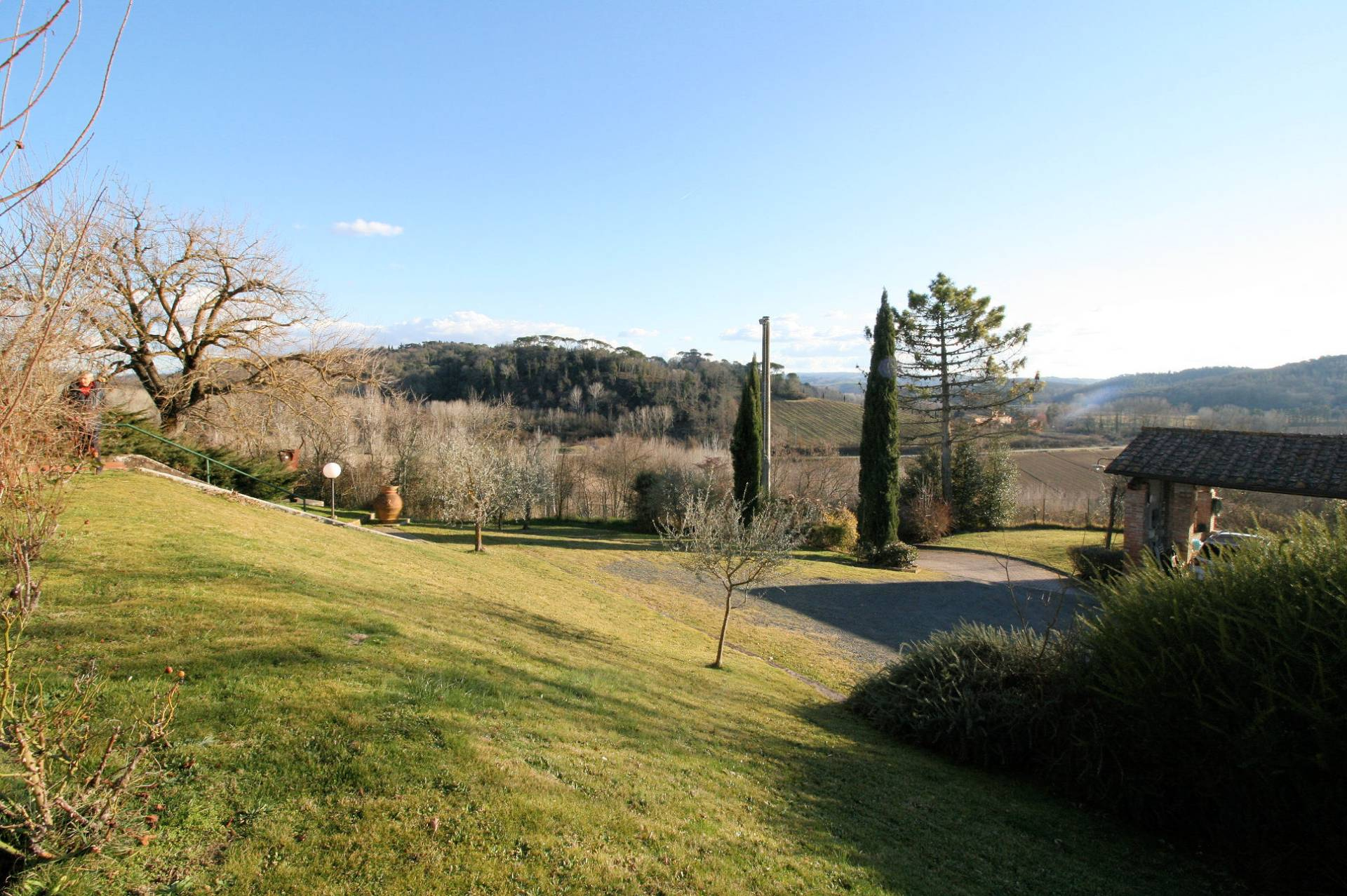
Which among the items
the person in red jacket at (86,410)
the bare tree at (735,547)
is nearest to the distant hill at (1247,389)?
the bare tree at (735,547)

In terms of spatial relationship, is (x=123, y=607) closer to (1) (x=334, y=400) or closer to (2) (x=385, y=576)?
(2) (x=385, y=576)

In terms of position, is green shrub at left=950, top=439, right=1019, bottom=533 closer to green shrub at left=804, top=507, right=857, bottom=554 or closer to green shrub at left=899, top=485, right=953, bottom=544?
green shrub at left=899, top=485, right=953, bottom=544

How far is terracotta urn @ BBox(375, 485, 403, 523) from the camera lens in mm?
24594

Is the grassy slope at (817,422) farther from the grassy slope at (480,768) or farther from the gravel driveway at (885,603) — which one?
the grassy slope at (480,768)

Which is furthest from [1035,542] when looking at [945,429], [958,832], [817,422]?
[817,422]

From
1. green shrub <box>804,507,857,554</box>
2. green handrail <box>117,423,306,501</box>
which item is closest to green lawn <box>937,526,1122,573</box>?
green shrub <box>804,507,857,554</box>

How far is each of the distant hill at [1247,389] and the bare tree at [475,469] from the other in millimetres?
27848

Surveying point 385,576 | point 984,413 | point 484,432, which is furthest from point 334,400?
point 984,413

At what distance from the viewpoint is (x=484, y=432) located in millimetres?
33594

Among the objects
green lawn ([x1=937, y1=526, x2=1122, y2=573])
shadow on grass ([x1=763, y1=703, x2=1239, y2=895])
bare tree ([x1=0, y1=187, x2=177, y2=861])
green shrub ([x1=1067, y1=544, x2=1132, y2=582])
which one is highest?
bare tree ([x1=0, y1=187, x2=177, y2=861])

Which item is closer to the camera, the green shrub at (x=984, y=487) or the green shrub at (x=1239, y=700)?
the green shrub at (x=1239, y=700)

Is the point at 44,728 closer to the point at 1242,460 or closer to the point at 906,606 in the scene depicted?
the point at 906,606

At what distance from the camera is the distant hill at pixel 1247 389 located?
3781 cm

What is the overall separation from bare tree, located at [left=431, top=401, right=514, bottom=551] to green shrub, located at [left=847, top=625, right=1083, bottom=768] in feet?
37.1
